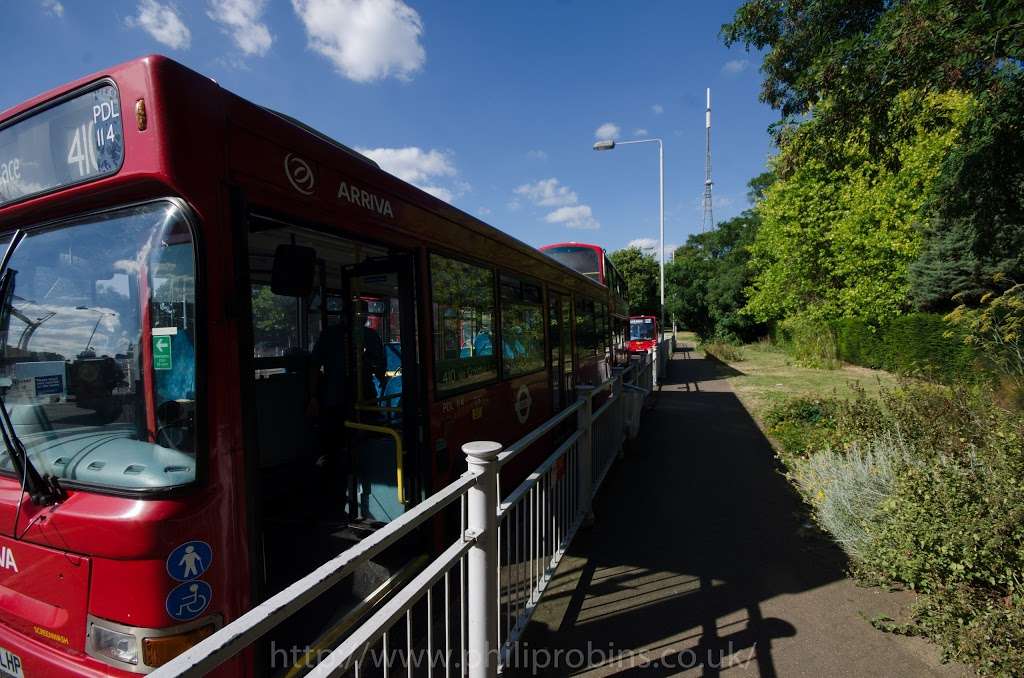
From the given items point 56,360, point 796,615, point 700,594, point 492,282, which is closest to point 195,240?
point 56,360

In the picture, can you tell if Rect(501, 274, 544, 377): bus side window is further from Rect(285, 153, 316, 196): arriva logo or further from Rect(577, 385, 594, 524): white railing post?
Rect(285, 153, 316, 196): arriva logo

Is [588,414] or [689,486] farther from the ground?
[588,414]

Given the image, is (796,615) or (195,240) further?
(796,615)

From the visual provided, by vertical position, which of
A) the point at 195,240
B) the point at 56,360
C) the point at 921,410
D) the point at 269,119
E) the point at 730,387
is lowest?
the point at 730,387

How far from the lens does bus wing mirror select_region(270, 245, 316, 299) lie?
7.79 feet

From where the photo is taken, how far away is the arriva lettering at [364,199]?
2.79m

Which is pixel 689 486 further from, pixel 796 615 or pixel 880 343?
pixel 880 343

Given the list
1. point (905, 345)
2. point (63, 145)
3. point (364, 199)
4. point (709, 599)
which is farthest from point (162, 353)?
point (905, 345)

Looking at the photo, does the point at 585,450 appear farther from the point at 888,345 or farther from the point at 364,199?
the point at 888,345

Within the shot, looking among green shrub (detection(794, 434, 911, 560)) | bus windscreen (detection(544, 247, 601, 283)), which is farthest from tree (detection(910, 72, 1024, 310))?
bus windscreen (detection(544, 247, 601, 283))

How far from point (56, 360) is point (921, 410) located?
277 inches

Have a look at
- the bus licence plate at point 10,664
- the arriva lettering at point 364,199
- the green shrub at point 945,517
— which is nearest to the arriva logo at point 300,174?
the arriva lettering at point 364,199

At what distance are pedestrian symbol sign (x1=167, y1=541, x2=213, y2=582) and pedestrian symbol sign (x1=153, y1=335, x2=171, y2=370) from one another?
0.70m

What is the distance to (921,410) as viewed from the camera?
203 inches
